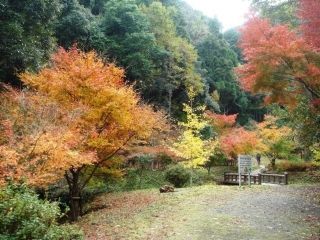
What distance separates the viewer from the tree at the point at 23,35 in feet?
49.2

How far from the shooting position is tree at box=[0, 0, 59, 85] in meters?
15.0

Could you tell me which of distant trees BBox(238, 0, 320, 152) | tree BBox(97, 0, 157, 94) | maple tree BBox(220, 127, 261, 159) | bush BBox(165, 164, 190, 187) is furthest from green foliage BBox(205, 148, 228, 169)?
distant trees BBox(238, 0, 320, 152)

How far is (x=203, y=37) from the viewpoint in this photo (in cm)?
4834

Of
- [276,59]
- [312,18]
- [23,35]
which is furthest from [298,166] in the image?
[23,35]

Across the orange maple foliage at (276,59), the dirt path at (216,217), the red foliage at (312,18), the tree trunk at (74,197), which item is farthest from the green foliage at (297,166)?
the red foliage at (312,18)

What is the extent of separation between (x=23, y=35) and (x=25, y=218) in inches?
440

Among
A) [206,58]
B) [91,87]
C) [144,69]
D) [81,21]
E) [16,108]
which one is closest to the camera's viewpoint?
[16,108]

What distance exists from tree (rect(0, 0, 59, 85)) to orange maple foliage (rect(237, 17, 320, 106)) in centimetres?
898

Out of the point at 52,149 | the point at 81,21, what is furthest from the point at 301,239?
the point at 81,21

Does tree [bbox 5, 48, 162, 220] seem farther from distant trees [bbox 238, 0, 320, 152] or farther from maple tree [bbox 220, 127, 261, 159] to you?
maple tree [bbox 220, 127, 261, 159]

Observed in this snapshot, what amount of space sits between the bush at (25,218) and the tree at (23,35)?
9322 mm

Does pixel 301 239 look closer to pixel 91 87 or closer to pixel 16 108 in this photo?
pixel 91 87

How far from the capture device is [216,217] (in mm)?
11211

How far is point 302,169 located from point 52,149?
26.1 m
